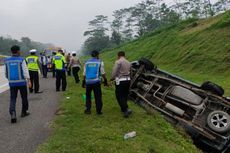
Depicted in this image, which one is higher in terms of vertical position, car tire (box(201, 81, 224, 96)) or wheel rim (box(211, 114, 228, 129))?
car tire (box(201, 81, 224, 96))

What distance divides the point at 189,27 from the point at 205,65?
1470 centimetres

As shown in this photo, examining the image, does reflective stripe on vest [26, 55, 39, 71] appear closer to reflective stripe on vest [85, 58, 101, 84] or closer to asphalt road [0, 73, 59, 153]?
asphalt road [0, 73, 59, 153]

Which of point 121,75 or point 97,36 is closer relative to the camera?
point 121,75

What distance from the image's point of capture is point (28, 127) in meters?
8.47

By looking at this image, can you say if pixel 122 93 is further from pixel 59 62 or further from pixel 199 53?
pixel 199 53

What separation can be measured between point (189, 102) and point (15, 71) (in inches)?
186

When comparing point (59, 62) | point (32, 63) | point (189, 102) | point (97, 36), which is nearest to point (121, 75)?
point (189, 102)

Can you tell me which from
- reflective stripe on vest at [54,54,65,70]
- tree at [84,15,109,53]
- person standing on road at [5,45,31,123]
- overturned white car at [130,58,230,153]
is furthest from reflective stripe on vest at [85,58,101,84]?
tree at [84,15,109,53]

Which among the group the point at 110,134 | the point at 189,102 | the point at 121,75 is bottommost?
the point at 110,134

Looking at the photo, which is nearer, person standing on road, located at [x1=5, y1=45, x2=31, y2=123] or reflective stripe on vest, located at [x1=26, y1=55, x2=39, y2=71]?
person standing on road, located at [x1=5, y1=45, x2=31, y2=123]

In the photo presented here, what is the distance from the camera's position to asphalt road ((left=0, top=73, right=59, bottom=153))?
7.04m

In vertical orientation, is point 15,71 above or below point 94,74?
above

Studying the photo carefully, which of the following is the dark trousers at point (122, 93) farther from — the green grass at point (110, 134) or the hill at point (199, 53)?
the hill at point (199, 53)

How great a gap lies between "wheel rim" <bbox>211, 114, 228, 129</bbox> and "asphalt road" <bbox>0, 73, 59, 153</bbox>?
409 cm
